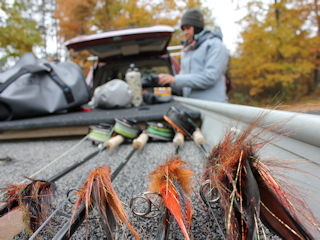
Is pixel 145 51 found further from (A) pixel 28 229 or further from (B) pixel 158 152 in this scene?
(A) pixel 28 229

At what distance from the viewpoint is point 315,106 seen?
542mm

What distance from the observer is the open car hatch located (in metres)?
2.79

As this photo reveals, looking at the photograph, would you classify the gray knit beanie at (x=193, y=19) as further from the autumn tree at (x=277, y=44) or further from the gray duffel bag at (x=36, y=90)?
the autumn tree at (x=277, y=44)

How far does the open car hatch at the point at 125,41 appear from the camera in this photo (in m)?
2.79

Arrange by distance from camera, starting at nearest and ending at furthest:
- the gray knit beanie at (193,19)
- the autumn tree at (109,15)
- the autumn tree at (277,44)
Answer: the gray knit beanie at (193,19) < the autumn tree at (277,44) < the autumn tree at (109,15)

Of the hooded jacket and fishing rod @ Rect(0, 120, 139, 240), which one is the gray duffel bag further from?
→ the hooded jacket

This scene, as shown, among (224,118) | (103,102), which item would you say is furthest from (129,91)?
(224,118)

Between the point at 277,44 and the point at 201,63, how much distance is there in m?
5.69

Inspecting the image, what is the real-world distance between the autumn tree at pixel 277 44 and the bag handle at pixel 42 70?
20.3ft

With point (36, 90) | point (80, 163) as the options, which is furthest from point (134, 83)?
point (80, 163)

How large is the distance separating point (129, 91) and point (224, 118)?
4.76ft

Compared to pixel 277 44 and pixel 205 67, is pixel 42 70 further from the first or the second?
pixel 277 44

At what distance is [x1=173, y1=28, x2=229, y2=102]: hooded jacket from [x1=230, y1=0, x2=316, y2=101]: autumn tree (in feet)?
15.1

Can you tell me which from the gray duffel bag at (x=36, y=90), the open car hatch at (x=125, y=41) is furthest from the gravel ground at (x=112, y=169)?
the open car hatch at (x=125, y=41)
